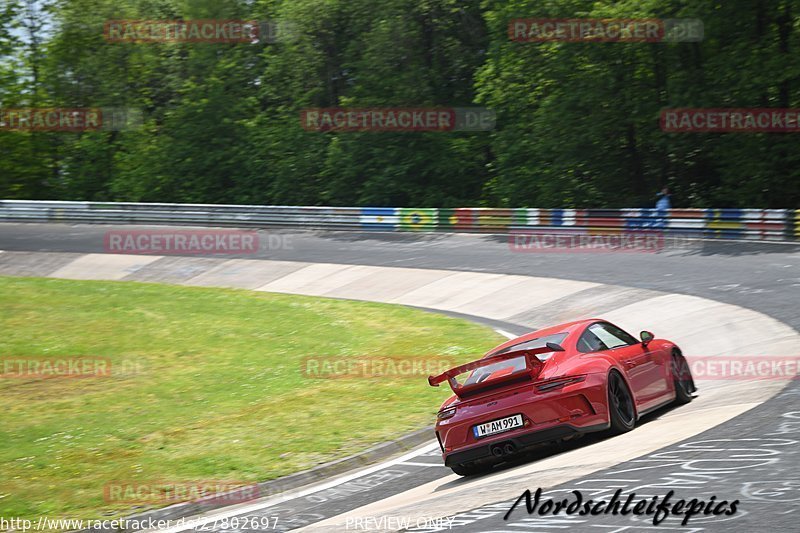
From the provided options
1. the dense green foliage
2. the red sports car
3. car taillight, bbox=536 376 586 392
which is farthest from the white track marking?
the dense green foliage

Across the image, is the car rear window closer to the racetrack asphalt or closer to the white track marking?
the racetrack asphalt

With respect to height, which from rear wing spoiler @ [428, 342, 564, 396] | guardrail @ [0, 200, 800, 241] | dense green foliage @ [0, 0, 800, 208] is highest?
dense green foliage @ [0, 0, 800, 208]

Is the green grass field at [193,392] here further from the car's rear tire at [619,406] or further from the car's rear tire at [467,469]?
the car's rear tire at [619,406]

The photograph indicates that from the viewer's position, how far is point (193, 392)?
16.0 m

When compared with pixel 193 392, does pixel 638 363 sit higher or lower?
higher

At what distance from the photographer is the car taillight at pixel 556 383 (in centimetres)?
911

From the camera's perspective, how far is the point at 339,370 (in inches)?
677

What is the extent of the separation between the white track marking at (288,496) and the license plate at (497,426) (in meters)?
1.78

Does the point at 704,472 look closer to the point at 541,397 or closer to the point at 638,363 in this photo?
the point at 541,397

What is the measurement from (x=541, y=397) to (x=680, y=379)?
9.21ft

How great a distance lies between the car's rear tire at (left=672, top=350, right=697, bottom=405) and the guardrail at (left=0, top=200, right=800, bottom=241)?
16265 millimetres

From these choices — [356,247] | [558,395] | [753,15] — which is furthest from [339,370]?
[753,15]

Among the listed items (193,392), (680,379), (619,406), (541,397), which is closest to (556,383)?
(541,397)

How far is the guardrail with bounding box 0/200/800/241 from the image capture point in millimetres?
27297
